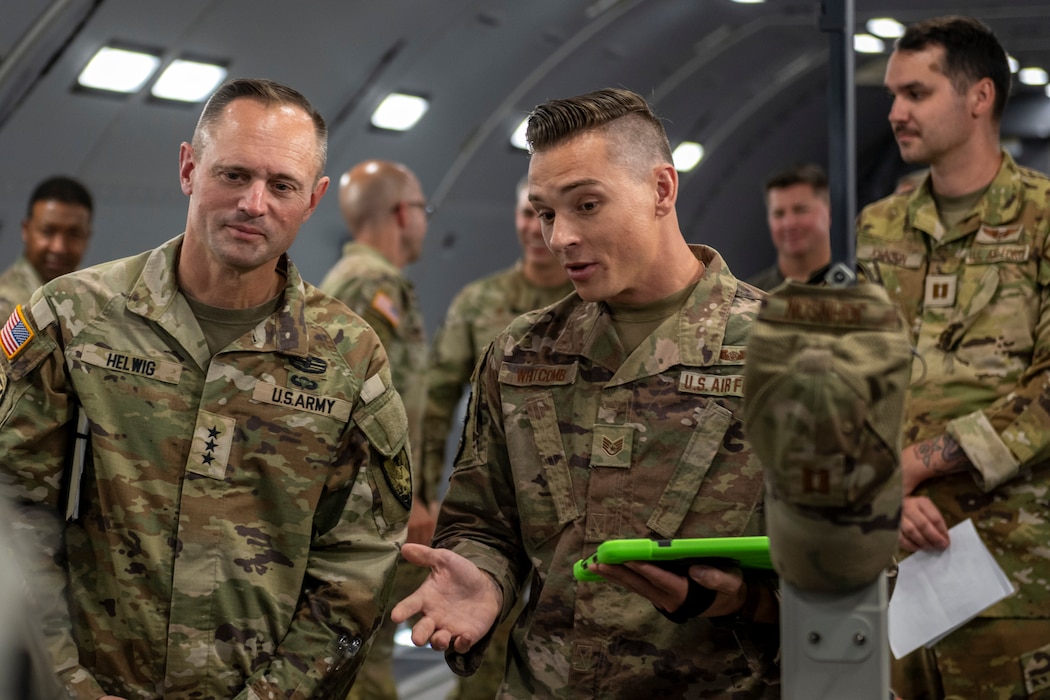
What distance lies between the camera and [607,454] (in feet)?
7.98

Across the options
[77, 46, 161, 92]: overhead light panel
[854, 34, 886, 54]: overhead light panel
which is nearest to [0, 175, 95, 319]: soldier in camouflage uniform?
[77, 46, 161, 92]: overhead light panel

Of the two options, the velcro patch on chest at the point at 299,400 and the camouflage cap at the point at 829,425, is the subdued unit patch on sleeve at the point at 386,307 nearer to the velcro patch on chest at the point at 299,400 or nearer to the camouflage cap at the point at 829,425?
the velcro patch on chest at the point at 299,400

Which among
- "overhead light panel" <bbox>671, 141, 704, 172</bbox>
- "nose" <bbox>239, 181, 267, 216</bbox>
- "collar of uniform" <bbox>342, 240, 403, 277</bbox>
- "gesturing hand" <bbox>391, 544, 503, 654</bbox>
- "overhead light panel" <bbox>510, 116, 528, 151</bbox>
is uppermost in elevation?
"overhead light panel" <bbox>671, 141, 704, 172</bbox>

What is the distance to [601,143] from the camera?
2451 millimetres

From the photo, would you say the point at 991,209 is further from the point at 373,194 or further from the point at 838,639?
the point at 373,194

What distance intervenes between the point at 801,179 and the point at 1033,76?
5500 millimetres

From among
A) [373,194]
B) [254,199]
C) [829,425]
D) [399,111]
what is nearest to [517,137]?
[399,111]

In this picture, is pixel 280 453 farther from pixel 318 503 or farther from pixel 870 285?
pixel 870 285

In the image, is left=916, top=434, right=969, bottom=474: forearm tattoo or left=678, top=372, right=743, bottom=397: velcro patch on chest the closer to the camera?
left=678, top=372, right=743, bottom=397: velcro patch on chest

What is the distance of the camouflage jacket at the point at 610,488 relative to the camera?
2.35m

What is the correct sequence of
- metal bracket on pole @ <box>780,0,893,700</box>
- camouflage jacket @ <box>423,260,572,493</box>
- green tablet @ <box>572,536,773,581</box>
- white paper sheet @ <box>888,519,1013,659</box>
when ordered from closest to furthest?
metal bracket on pole @ <box>780,0,893,700</box> → green tablet @ <box>572,536,773,581</box> → white paper sheet @ <box>888,519,1013,659</box> → camouflage jacket @ <box>423,260,572,493</box>

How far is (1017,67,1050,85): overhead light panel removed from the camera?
31.3 ft

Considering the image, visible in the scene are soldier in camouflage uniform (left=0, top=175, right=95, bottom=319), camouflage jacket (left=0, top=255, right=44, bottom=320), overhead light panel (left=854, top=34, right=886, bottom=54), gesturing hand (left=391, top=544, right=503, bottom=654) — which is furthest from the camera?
overhead light panel (left=854, top=34, right=886, bottom=54)

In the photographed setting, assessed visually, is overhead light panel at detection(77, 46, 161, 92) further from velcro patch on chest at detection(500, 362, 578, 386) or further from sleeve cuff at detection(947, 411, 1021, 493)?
sleeve cuff at detection(947, 411, 1021, 493)
